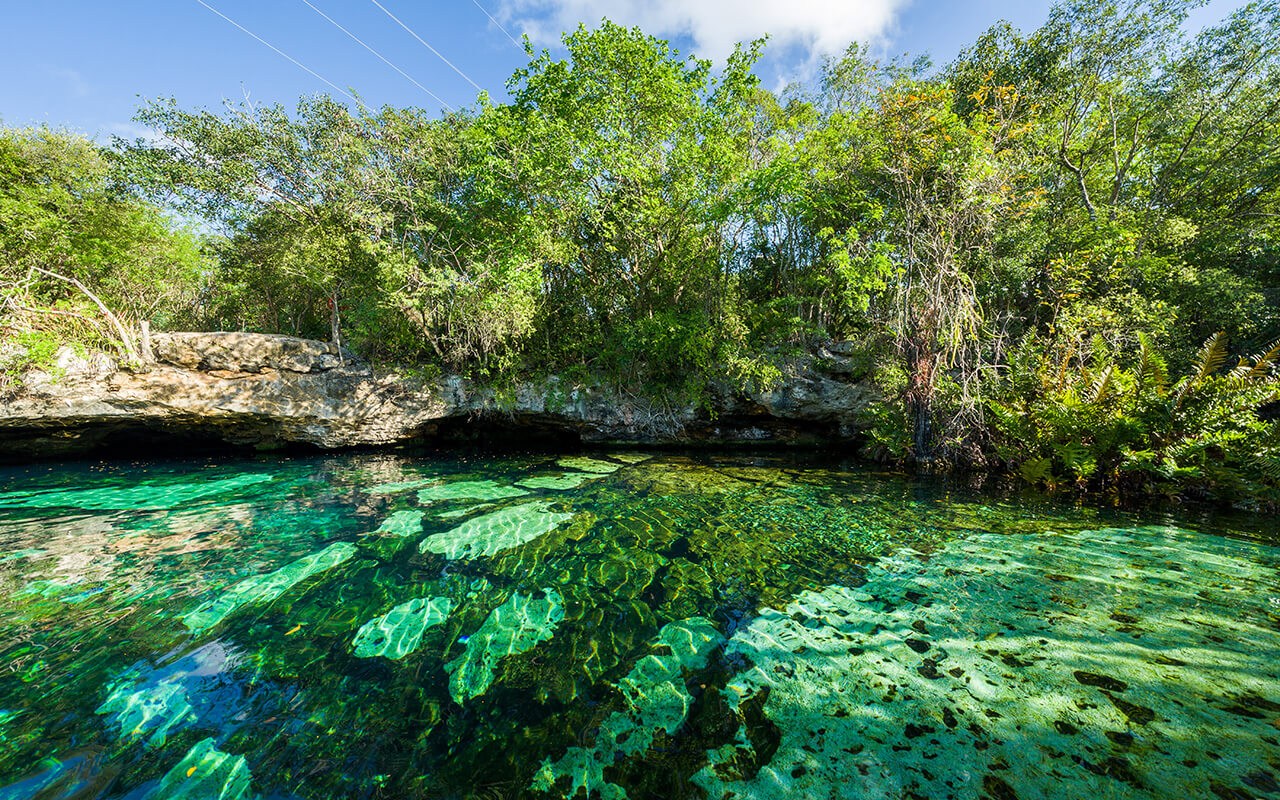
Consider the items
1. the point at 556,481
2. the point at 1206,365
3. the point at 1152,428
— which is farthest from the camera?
the point at 556,481

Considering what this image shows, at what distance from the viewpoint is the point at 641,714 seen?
7.08 feet

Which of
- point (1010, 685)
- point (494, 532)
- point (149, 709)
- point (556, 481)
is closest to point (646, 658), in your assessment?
point (1010, 685)

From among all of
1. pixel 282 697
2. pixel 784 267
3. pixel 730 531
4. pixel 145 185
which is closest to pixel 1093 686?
pixel 730 531

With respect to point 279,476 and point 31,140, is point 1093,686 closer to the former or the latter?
point 279,476

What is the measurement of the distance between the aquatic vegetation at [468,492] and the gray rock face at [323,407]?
4337 millimetres

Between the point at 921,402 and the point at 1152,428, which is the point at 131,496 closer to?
the point at 921,402

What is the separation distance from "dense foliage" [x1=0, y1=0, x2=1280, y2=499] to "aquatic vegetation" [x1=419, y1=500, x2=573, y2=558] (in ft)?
19.4

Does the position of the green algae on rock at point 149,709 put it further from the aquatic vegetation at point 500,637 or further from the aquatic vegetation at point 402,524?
the aquatic vegetation at point 402,524

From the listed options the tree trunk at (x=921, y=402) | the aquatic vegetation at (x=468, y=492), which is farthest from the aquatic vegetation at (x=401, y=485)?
the tree trunk at (x=921, y=402)

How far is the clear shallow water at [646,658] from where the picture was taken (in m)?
1.79

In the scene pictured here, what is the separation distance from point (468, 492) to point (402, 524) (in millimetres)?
1645

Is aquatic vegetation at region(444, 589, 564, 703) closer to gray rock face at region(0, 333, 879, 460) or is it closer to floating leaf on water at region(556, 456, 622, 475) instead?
floating leaf on water at region(556, 456, 622, 475)

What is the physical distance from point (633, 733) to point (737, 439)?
36.9ft

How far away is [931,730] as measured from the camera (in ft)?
6.33
